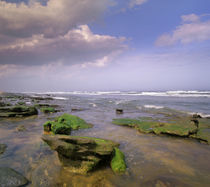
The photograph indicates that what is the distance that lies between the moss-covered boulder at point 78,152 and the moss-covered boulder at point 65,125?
341cm

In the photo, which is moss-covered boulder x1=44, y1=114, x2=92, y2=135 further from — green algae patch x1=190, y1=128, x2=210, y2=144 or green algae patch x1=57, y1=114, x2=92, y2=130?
green algae patch x1=190, y1=128, x2=210, y2=144

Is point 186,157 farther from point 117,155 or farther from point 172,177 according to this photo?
point 117,155

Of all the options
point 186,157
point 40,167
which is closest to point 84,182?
point 40,167

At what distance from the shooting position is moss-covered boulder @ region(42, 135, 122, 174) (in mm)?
4109

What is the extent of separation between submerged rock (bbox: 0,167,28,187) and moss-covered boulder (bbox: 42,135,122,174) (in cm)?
109

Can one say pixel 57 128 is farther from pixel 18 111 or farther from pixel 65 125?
pixel 18 111

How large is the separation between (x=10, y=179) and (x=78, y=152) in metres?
1.87

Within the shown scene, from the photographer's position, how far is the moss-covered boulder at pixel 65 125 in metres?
7.67

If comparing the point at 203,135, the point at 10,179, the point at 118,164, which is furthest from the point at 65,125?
the point at 203,135

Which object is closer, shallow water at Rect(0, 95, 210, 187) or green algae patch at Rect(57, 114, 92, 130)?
shallow water at Rect(0, 95, 210, 187)

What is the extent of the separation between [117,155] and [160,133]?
14.2 ft

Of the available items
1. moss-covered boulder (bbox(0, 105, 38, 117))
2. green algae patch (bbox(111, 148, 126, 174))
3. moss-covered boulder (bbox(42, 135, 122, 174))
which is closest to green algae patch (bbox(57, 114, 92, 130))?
moss-covered boulder (bbox(42, 135, 122, 174))

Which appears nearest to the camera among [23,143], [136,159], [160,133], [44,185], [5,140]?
[44,185]

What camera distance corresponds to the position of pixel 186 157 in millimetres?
5145
